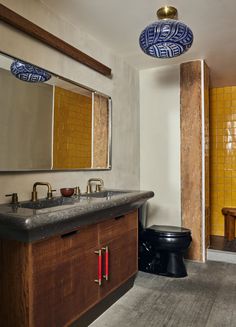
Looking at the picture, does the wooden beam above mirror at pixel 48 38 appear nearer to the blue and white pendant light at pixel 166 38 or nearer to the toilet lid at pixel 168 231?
the blue and white pendant light at pixel 166 38

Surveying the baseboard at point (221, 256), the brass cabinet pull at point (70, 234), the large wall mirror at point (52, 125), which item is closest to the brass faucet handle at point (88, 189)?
the large wall mirror at point (52, 125)

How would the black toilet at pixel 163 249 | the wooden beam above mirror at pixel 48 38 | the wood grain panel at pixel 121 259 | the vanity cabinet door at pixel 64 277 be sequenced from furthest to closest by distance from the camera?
the black toilet at pixel 163 249 → the wood grain panel at pixel 121 259 → the wooden beam above mirror at pixel 48 38 → the vanity cabinet door at pixel 64 277

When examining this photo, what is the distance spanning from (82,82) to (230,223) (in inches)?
116

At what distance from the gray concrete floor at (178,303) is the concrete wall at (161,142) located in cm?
84

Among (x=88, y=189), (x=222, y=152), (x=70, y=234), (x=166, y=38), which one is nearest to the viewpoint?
(x=70, y=234)

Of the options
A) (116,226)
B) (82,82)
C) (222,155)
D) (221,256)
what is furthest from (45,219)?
(222,155)

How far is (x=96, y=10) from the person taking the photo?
227cm

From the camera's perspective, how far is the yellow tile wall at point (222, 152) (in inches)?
175

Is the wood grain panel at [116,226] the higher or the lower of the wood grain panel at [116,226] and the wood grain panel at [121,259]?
the higher

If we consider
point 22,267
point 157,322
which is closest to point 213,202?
point 157,322

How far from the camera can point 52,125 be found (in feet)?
7.45

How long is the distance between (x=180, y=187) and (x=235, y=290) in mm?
1257

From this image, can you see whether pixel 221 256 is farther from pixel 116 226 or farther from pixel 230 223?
pixel 116 226

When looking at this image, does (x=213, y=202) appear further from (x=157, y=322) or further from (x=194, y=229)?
(x=157, y=322)
